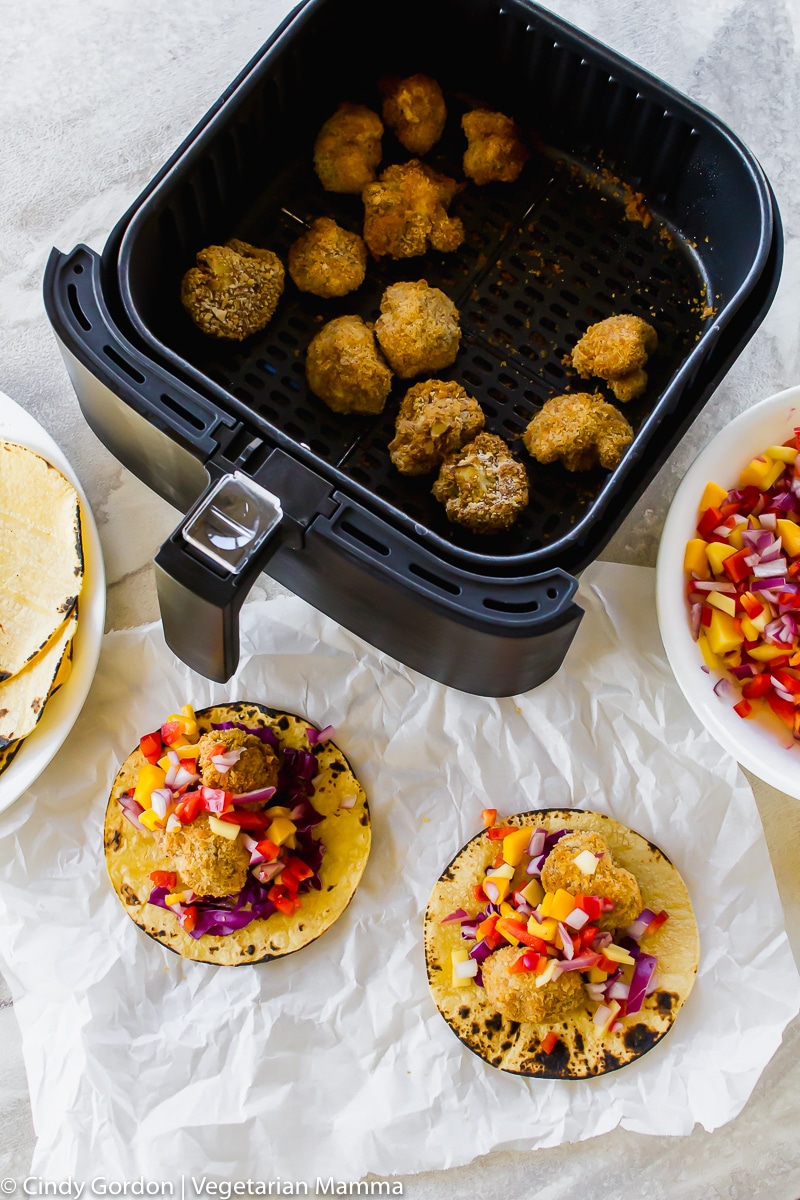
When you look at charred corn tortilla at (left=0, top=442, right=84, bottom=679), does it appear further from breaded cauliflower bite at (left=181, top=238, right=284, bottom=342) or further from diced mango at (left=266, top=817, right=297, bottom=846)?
diced mango at (left=266, top=817, right=297, bottom=846)

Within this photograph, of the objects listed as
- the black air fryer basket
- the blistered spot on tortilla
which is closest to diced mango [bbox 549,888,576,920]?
the blistered spot on tortilla

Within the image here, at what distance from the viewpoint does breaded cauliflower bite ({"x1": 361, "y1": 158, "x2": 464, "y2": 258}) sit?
1.86 metres

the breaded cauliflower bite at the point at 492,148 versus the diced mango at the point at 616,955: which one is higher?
the breaded cauliflower bite at the point at 492,148

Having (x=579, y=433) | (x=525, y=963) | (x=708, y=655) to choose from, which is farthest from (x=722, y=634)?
(x=525, y=963)

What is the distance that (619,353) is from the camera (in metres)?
1.77

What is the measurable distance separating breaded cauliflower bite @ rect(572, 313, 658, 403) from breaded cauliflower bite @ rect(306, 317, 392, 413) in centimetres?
35

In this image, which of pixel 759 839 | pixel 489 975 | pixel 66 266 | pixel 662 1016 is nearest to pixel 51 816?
pixel 489 975

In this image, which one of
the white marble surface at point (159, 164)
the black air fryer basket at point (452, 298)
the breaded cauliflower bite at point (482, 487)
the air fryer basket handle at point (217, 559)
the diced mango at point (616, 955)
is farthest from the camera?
the white marble surface at point (159, 164)

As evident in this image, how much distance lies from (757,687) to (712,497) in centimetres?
36

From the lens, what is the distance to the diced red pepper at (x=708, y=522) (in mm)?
1884

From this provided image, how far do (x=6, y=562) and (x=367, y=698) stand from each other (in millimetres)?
718

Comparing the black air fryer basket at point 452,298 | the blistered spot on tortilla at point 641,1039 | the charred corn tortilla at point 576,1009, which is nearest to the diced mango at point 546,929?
the charred corn tortilla at point 576,1009

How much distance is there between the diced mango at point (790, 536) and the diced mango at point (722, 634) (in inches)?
6.6

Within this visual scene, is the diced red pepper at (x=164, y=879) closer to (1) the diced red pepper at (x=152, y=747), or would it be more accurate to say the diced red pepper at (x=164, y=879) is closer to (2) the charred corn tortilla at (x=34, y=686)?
(1) the diced red pepper at (x=152, y=747)
